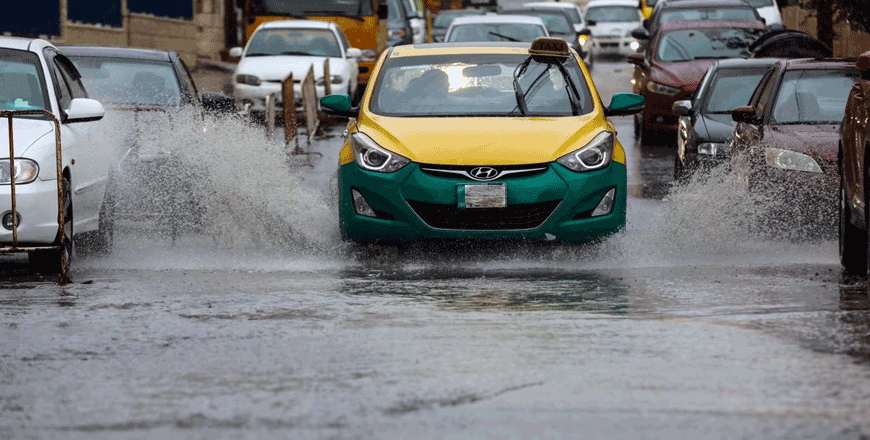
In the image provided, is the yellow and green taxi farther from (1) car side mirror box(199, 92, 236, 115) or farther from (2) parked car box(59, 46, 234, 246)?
(1) car side mirror box(199, 92, 236, 115)

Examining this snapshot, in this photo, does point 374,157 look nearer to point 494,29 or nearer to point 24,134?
point 24,134

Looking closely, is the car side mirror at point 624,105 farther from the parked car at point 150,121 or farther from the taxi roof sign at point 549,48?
the parked car at point 150,121

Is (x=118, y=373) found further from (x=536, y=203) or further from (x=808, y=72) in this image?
(x=808, y=72)

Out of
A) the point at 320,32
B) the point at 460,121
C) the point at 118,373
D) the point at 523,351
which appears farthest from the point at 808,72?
the point at 320,32

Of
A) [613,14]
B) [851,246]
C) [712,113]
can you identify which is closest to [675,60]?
[712,113]

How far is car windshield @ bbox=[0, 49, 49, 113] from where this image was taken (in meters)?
11.1

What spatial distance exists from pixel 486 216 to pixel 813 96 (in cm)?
418

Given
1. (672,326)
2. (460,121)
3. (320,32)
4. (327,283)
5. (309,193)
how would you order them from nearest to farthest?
1. (672,326)
2. (327,283)
3. (460,121)
4. (309,193)
5. (320,32)

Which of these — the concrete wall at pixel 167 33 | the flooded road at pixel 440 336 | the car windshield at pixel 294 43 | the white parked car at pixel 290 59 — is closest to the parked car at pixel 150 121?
the flooded road at pixel 440 336

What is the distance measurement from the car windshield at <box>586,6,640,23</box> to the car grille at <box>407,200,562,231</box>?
4077 cm

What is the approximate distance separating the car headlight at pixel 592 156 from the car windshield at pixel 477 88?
647 millimetres

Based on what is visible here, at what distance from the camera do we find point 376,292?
30.3 feet

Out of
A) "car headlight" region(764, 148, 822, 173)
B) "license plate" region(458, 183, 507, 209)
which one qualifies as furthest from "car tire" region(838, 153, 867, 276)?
"license plate" region(458, 183, 507, 209)

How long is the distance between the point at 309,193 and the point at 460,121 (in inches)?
98.7
